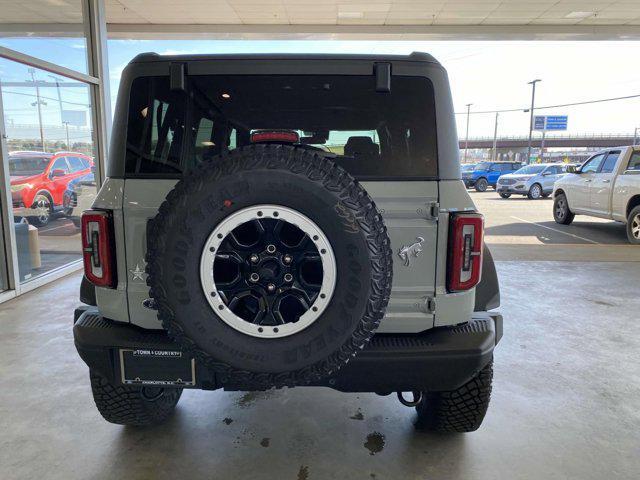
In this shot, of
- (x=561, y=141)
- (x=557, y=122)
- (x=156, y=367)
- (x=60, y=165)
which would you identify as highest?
(x=557, y=122)

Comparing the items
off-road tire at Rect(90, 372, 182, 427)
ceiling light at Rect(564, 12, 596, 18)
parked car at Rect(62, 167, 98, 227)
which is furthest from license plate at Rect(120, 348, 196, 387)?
ceiling light at Rect(564, 12, 596, 18)

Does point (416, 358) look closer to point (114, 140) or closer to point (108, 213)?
point (108, 213)

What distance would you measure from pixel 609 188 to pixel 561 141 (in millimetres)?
82366

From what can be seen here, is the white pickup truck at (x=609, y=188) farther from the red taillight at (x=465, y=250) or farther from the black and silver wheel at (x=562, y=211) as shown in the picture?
the red taillight at (x=465, y=250)

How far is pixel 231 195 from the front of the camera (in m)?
1.61

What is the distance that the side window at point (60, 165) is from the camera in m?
6.55

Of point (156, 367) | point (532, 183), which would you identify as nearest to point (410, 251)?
point (156, 367)

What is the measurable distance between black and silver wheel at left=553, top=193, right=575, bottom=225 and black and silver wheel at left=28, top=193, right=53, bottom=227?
10465 millimetres

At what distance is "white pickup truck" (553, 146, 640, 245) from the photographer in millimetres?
8469

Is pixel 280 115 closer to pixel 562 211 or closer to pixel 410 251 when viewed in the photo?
pixel 410 251

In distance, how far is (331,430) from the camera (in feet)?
8.38

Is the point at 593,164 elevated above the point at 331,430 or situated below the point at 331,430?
above

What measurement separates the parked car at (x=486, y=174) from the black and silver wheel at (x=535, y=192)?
488cm

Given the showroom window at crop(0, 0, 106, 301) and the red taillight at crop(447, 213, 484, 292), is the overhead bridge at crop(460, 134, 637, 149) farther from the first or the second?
the red taillight at crop(447, 213, 484, 292)
